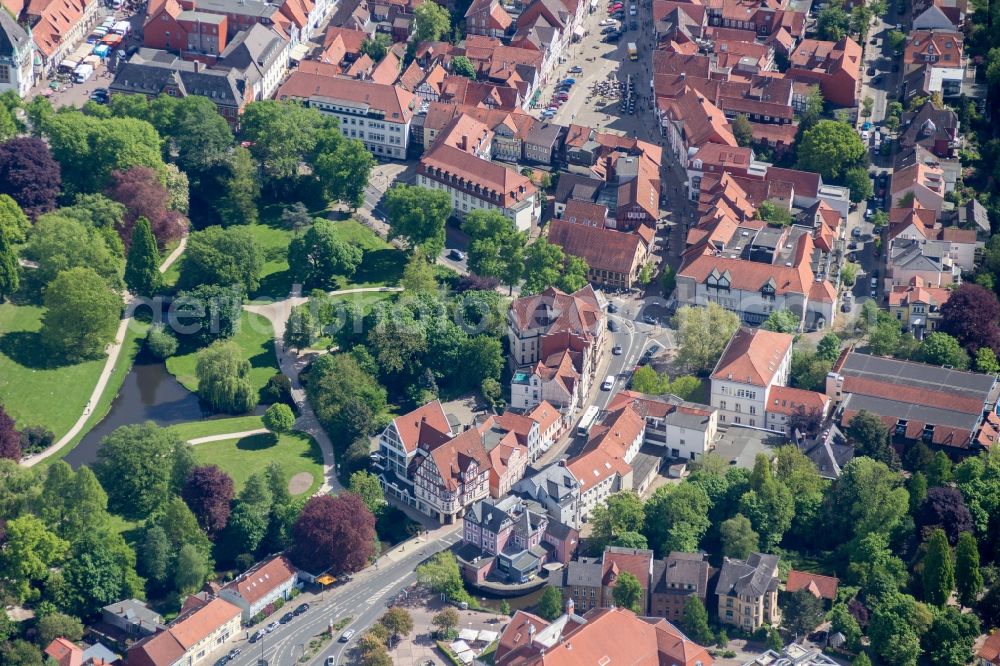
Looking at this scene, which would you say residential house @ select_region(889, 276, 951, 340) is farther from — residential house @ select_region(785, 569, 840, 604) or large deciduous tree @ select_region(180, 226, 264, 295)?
large deciduous tree @ select_region(180, 226, 264, 295)

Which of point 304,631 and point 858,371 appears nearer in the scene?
point 304,631

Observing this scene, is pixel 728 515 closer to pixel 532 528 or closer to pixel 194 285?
pixel 532 528

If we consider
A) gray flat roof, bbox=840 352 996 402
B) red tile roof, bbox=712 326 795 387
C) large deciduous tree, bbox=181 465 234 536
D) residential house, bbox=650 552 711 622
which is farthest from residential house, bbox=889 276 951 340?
large deciduous tree, bbox=181 465 234 536

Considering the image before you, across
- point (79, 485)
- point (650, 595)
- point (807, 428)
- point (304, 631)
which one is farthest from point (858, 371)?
point (79, 485)

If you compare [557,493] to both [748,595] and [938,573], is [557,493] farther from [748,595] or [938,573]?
[938,573]

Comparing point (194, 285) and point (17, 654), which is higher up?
point (194, 285)

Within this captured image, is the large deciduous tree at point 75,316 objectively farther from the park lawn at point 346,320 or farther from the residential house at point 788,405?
the residential house at point 788,405
